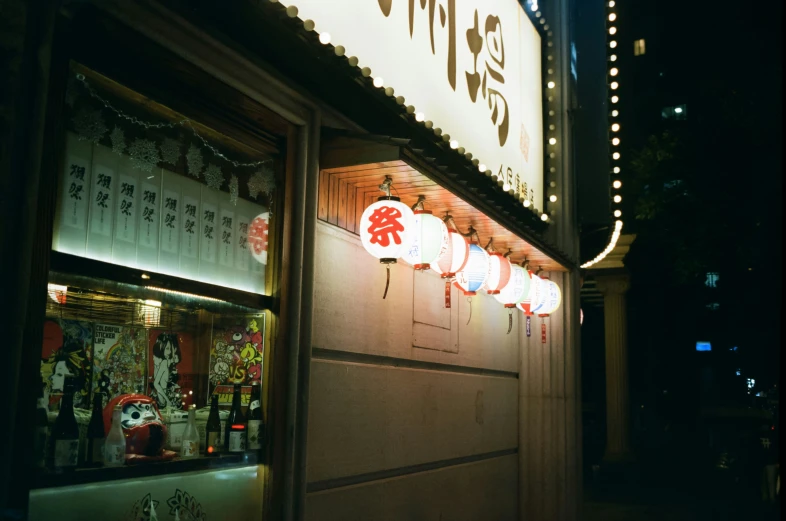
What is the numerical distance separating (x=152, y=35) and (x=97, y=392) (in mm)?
2131

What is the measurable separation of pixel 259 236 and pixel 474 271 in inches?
107

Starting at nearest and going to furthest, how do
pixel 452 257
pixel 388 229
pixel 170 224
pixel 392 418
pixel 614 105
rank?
pixel 170 224, pixel 388 229, pixel 452 257, pixel 392 418, pixel 614 105

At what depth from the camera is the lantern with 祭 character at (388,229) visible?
5699 mm

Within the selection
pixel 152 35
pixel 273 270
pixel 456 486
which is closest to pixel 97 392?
pixel 273 270

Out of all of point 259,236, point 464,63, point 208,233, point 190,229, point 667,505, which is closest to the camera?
point 190,229

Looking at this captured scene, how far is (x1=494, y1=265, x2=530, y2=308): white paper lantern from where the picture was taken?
8.34 meters

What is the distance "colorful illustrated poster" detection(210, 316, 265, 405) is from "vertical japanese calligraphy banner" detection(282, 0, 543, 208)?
7.99ft

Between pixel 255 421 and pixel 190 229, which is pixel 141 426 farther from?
pixel 190 229

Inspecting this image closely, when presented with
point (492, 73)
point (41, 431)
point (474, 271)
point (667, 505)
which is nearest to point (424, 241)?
point (474, 271)

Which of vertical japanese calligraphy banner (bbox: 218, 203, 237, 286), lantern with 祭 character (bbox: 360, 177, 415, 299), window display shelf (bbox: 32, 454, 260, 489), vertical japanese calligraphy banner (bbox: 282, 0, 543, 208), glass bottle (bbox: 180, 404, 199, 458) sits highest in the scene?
vertical japanese calligraphy banner (bbox: 282, 0, 543, 208)

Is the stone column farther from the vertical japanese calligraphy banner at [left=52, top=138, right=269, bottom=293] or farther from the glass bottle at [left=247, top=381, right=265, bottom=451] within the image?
the vertical japanese calligraphy banner at [left=52, top=138, right=269, bottom=293]

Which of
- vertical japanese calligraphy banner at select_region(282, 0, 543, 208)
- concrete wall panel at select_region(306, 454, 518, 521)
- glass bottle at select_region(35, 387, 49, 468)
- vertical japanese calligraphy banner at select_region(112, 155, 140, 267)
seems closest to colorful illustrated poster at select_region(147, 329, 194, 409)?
vertical japanese calligraphy banner at select_region(112, 155, 140, 267)

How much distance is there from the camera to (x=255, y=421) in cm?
500

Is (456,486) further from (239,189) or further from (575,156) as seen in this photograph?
(575,156)
